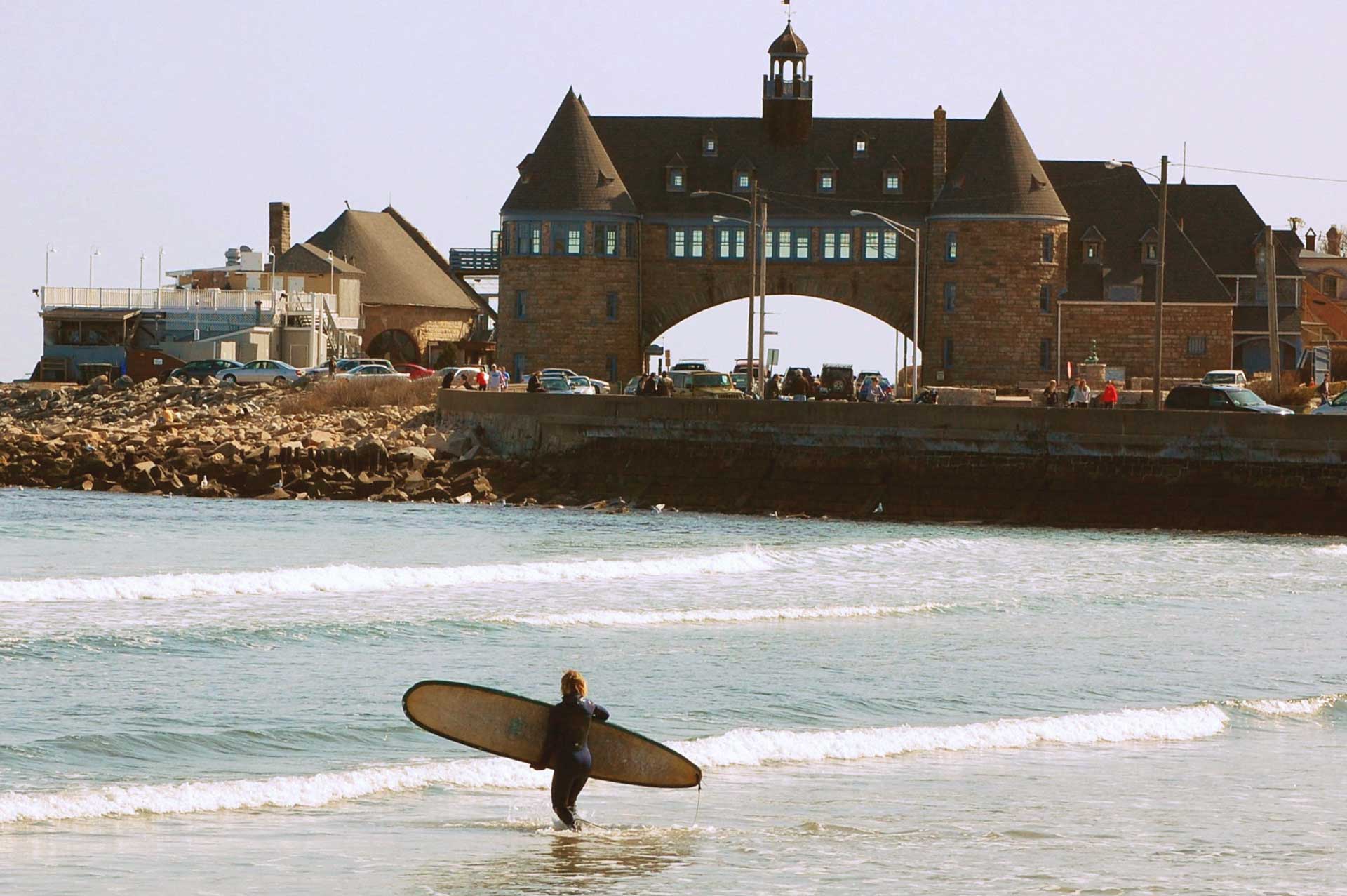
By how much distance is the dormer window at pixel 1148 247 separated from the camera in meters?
81.0

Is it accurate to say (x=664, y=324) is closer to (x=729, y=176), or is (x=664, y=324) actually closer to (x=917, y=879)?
(x=729, y=176)

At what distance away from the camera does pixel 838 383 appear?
61.9 m

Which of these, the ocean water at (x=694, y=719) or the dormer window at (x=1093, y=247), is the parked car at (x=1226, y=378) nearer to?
the dormer window at (x=1093, y=247)

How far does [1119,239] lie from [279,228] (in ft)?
153

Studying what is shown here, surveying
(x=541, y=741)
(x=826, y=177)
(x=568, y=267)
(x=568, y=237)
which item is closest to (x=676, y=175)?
(x=568, y=237)

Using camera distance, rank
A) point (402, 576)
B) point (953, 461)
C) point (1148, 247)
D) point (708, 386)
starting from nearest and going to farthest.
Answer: point (402, 576) → point (953, 461) → point (708, 386) → point (1148, 247)

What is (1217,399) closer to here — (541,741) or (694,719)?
(694,719)

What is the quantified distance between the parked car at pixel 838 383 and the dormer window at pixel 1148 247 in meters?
21.6

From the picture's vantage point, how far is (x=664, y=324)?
80938 millimetres

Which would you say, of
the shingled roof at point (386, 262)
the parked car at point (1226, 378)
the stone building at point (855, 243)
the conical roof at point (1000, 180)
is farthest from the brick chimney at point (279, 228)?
the parked car at point (1226, 378)

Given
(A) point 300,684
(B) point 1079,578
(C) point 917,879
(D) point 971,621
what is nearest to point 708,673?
(A) point 300,684

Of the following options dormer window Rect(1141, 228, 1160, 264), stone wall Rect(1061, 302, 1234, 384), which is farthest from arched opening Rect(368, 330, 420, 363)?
dormer window Rect(1141, 228, 1160, 264)

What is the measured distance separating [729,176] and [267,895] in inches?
2885

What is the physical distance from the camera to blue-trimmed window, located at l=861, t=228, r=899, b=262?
8075cm
